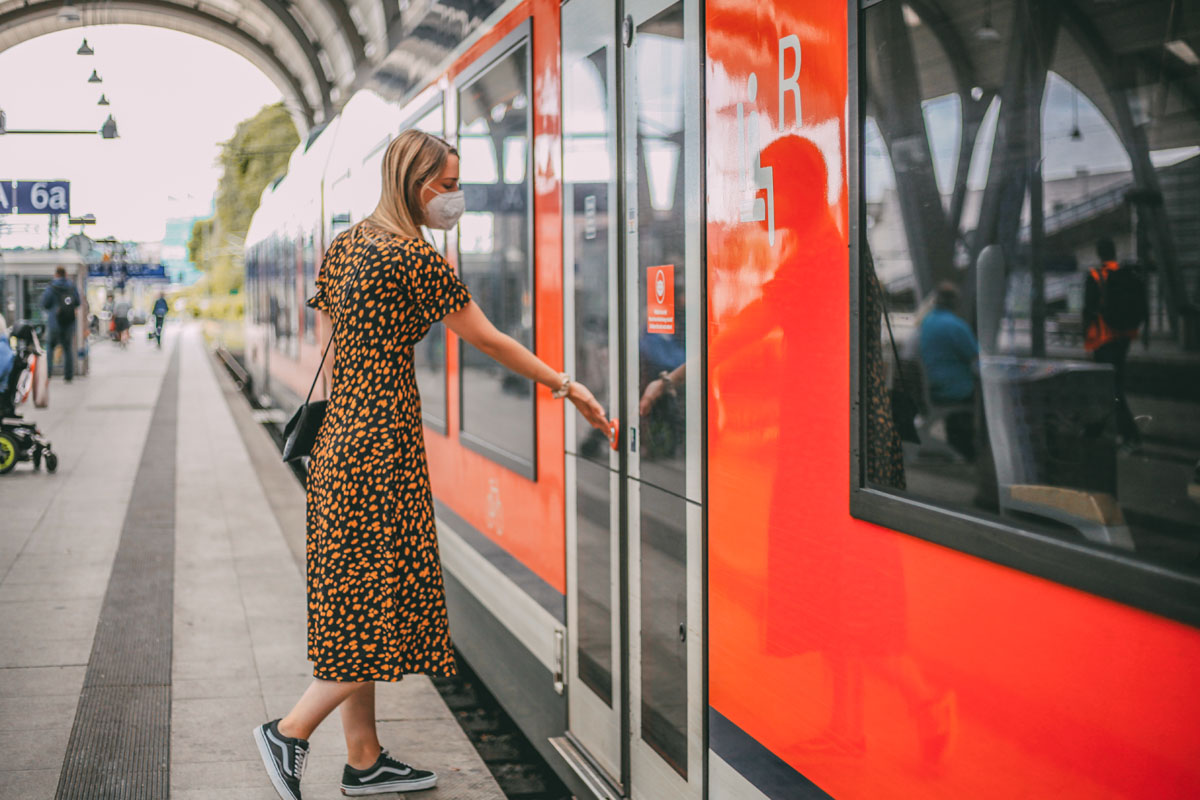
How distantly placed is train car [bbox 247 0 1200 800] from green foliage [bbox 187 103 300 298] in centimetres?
5088

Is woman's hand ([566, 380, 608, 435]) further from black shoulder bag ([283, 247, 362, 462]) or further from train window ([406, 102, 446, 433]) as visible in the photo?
train window ([406, 102, 446, 433])

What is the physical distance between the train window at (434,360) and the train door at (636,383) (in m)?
1.82

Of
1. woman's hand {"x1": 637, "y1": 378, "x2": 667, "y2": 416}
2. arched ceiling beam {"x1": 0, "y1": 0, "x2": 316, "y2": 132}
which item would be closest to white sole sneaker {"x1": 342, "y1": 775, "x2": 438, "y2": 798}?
woman's hand {"x1": 637, "y1": 378, "x2": 667, "y2": 416}

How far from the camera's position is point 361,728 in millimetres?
3709

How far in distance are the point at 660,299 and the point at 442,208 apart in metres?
0.77

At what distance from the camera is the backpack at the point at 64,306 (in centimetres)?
2048

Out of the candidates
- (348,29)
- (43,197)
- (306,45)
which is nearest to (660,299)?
(43,197)

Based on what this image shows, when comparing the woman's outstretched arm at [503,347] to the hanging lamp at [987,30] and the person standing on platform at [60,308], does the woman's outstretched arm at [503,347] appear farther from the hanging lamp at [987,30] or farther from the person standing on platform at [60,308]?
the person standing on platform at [60,308]

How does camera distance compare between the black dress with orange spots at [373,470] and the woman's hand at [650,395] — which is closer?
the woman's hand at [650,395]

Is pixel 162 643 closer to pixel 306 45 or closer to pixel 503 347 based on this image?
pixel 503 347

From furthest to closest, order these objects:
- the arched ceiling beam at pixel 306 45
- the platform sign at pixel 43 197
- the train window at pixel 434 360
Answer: the arched ceiling beam at pixel 306 45 → the platform sign at pixel 43 197 → the train window at pixel 434 360

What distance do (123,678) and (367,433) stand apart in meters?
2.49

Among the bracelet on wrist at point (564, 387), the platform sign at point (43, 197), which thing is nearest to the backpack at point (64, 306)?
the platform sign at point (43, 197)

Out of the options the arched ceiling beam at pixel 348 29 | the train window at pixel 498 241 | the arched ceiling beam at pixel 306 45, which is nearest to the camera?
the train window at pixel 498 241
